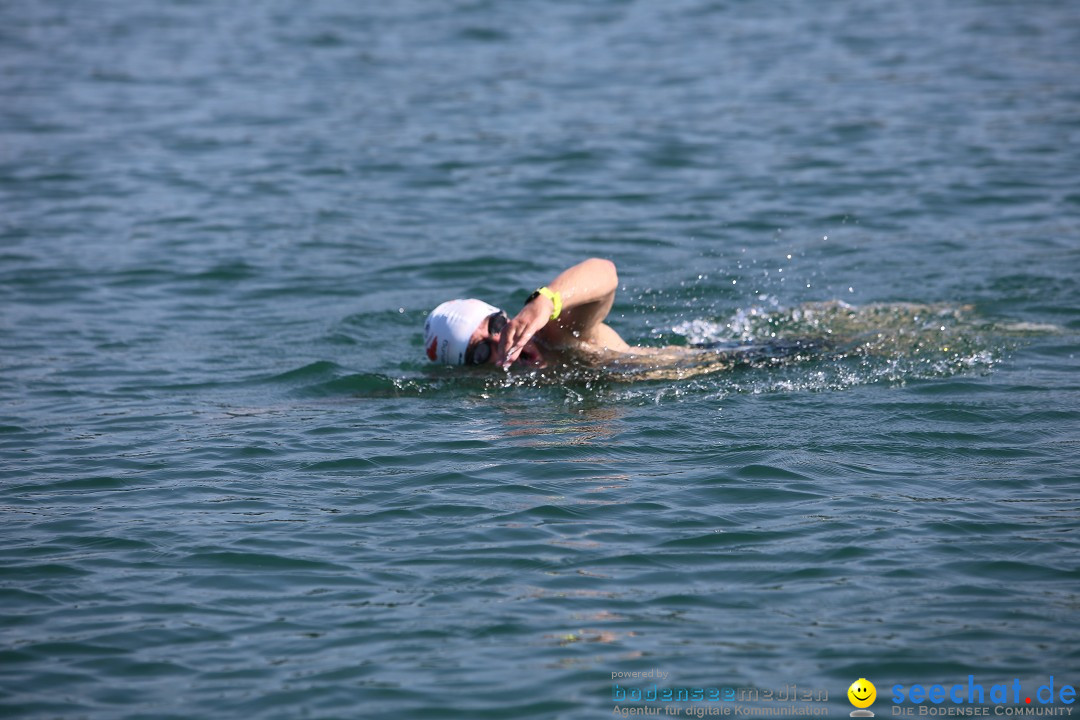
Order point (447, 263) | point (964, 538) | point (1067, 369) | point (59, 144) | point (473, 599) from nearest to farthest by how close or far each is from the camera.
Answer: point (473, 599)
point (964, 538)
point (1067, 369)
point (447, 263)
point (59, 144)

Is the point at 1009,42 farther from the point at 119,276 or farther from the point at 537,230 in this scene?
the point at 119,276

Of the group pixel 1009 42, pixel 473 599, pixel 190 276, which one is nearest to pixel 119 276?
pixel 190 276

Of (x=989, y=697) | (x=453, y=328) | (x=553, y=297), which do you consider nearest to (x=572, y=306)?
(x=553, y=297)

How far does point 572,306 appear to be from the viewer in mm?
8500

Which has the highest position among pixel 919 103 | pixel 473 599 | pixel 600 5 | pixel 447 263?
pixel 600 5

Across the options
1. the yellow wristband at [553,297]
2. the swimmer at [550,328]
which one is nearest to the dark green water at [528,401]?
the swimmer at [550,328]

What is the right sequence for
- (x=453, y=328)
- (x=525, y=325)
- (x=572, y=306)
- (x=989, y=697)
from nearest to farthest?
(x=989, y=697) < (x=525, y=325) < (x=572, y=306) < (x=453, y=328)

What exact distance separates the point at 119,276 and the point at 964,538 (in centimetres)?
906

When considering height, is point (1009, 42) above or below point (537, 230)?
above

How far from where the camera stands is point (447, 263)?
1266cm

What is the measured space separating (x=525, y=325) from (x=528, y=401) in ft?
3.78

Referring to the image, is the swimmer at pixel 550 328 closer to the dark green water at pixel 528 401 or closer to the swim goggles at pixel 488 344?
the swim goggles at pixel 488 344

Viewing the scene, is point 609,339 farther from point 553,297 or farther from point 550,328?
point 553,297

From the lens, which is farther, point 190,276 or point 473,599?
point 190,276
